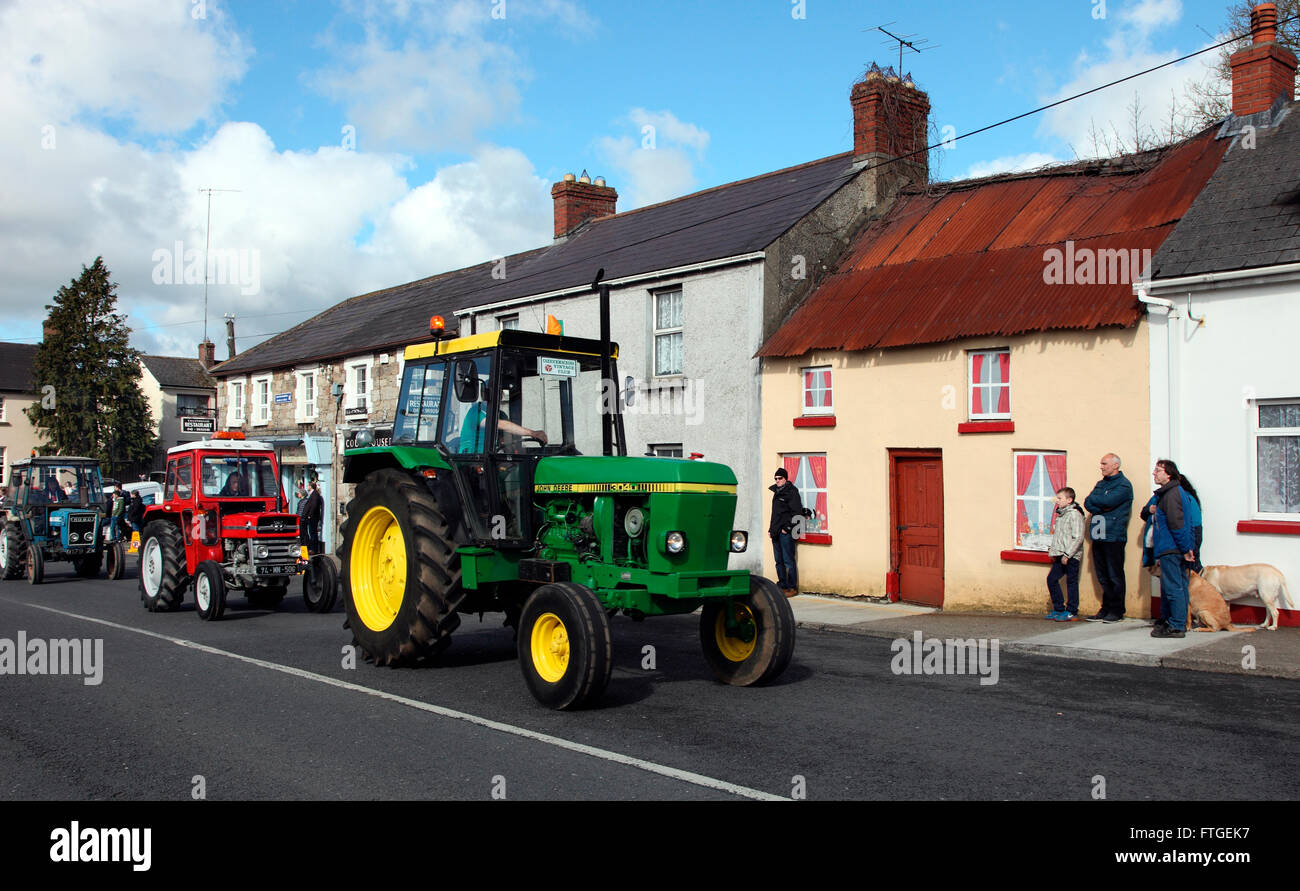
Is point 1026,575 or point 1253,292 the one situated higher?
point 1253,292

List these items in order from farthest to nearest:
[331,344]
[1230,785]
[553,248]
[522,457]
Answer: [331,344]
[553,248]
[522,457]
[1230,785]

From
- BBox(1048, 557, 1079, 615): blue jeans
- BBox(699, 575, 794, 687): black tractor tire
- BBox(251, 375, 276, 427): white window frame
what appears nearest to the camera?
BBox(699, 575, 794, 687): black tractor tire

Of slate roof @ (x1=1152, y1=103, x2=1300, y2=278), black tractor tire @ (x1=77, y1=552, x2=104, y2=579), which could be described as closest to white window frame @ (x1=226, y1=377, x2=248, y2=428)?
black tractor tire @ (x1=77, y1=552, x2=104, y2=579)

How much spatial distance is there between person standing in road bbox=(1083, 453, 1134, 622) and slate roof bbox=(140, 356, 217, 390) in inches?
1899

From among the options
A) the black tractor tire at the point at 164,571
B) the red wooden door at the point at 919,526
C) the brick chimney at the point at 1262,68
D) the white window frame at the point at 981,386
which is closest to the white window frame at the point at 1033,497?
the white window frame at the point at 981,386

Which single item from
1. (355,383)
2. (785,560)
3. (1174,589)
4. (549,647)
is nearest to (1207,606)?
(1174,589)

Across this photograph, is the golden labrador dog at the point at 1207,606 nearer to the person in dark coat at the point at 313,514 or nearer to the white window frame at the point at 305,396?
the person in dark coat at the point at 313,514

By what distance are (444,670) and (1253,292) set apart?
9514 mm

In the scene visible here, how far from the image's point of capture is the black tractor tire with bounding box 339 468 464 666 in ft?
27.7

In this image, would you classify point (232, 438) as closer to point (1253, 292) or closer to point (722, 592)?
point (722, 592)

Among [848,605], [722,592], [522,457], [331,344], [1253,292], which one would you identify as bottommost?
[848,605]

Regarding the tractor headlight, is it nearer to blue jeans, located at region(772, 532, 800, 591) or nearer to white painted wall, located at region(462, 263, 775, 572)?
blue jeans, located at region(772, 532, 800, 591)

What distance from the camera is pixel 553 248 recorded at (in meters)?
24.8
